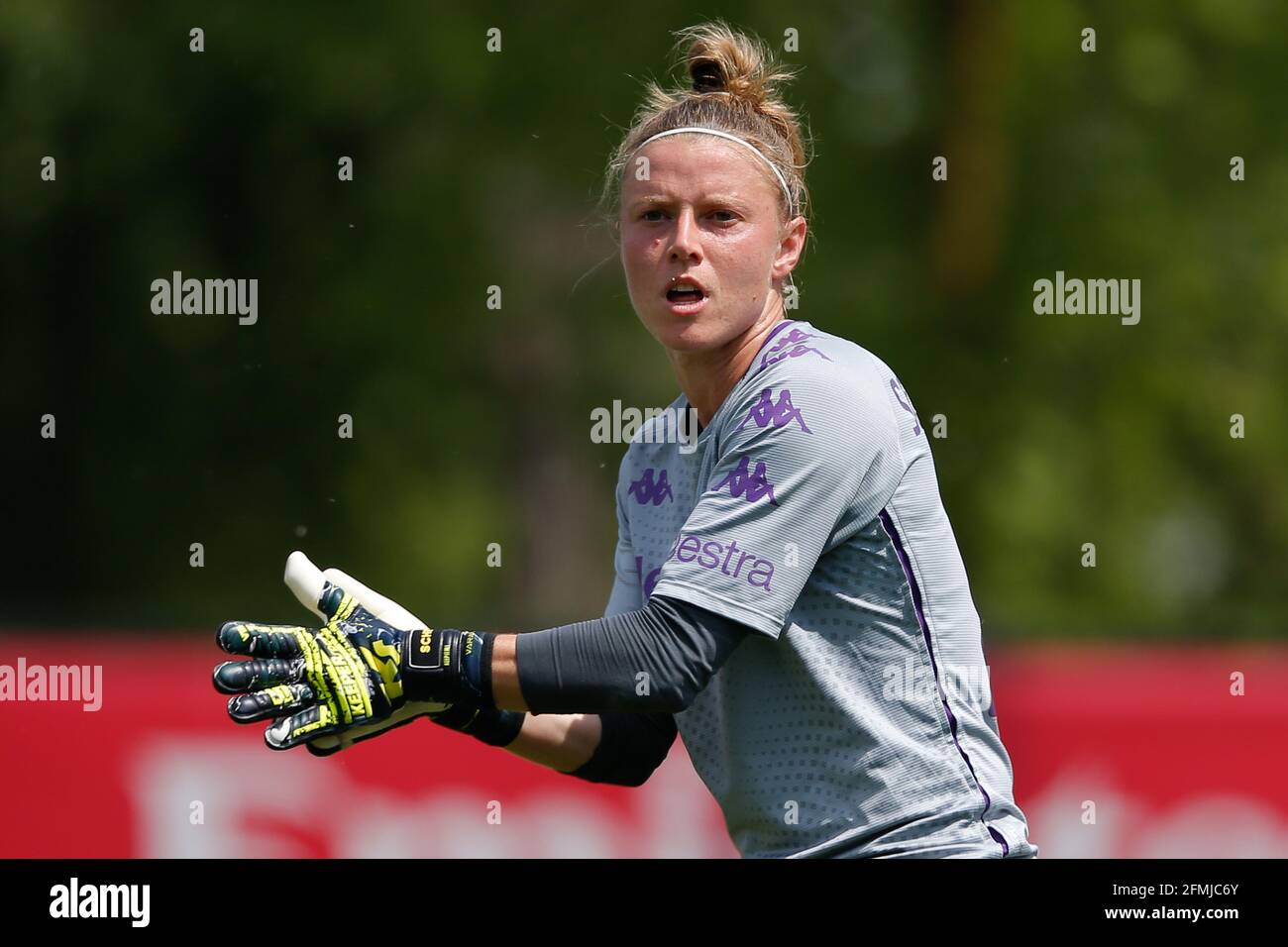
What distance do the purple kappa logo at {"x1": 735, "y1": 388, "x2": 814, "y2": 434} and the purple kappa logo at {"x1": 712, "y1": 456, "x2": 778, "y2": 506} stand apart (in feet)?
0.25

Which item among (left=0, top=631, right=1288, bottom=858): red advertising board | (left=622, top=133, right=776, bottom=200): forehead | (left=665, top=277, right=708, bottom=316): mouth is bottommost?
(left=0, top=631, right=1288, bottom=858): red advertising board

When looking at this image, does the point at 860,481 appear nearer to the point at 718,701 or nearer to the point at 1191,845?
the point at 718,701

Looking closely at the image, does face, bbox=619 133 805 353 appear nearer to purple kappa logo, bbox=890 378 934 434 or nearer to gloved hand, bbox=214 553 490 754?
purple kappa logo, bbox=890 378 934 434

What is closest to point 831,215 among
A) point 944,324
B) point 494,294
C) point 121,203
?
point 944,324

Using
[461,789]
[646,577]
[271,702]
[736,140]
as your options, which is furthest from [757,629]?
[461,789]

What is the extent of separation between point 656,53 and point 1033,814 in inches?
307

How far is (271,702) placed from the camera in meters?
3.13

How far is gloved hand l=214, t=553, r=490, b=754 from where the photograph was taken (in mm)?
3133

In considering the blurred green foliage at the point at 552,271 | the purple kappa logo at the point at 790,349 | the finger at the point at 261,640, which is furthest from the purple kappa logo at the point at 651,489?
the blurred green foliage at the point at 552,271

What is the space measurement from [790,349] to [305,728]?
112 cm

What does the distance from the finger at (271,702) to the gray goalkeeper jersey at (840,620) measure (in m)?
0.66

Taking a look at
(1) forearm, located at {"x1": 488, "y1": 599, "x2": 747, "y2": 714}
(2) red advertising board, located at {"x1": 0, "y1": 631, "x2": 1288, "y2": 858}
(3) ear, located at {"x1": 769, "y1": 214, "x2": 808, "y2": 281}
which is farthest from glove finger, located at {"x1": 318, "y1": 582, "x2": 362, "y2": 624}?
(2) red advertising board, located at {"x1": 0, "y1": 631, "x2": 1288, "y2": 858}

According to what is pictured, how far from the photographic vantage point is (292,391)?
13.6 m

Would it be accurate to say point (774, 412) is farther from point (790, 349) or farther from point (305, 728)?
point (305, 728)
